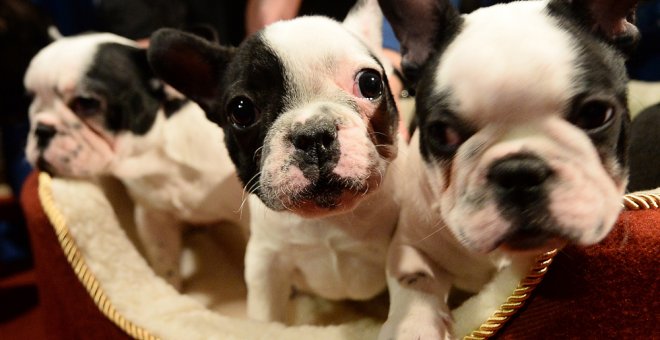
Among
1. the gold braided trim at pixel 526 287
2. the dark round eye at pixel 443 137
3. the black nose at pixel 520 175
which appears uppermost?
the black nose at pixel 520 175

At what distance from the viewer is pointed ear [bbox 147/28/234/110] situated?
4.96 ft

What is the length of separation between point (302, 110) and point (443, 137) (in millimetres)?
319

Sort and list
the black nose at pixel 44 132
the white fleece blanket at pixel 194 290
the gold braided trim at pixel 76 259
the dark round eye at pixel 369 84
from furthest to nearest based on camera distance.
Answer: the black nose at pixel 44 132
the gold braided trim at pixel 76 259
the white fleece blanket at pixel 194 290
the dark round eye at pixel 369 84

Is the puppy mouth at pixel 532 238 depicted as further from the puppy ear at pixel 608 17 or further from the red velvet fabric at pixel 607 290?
the puppy ear at pixel 608 17

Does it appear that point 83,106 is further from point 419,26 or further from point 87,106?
point 419,26

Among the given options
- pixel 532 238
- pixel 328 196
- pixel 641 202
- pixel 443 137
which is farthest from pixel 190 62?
pixel 641 202

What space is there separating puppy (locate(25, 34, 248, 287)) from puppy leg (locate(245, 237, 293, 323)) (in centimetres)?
31

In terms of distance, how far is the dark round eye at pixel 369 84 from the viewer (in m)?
1.32

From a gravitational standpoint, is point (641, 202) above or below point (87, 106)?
above

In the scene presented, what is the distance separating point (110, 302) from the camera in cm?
161

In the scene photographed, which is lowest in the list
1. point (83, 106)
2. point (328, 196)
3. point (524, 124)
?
point (83, 106)

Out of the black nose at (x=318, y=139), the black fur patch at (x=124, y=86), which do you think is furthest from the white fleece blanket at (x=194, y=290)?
the black nose at (x=318, y=139)

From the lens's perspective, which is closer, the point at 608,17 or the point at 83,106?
the point at 608,17

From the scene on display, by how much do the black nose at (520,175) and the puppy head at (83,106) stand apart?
1308 millimetres
